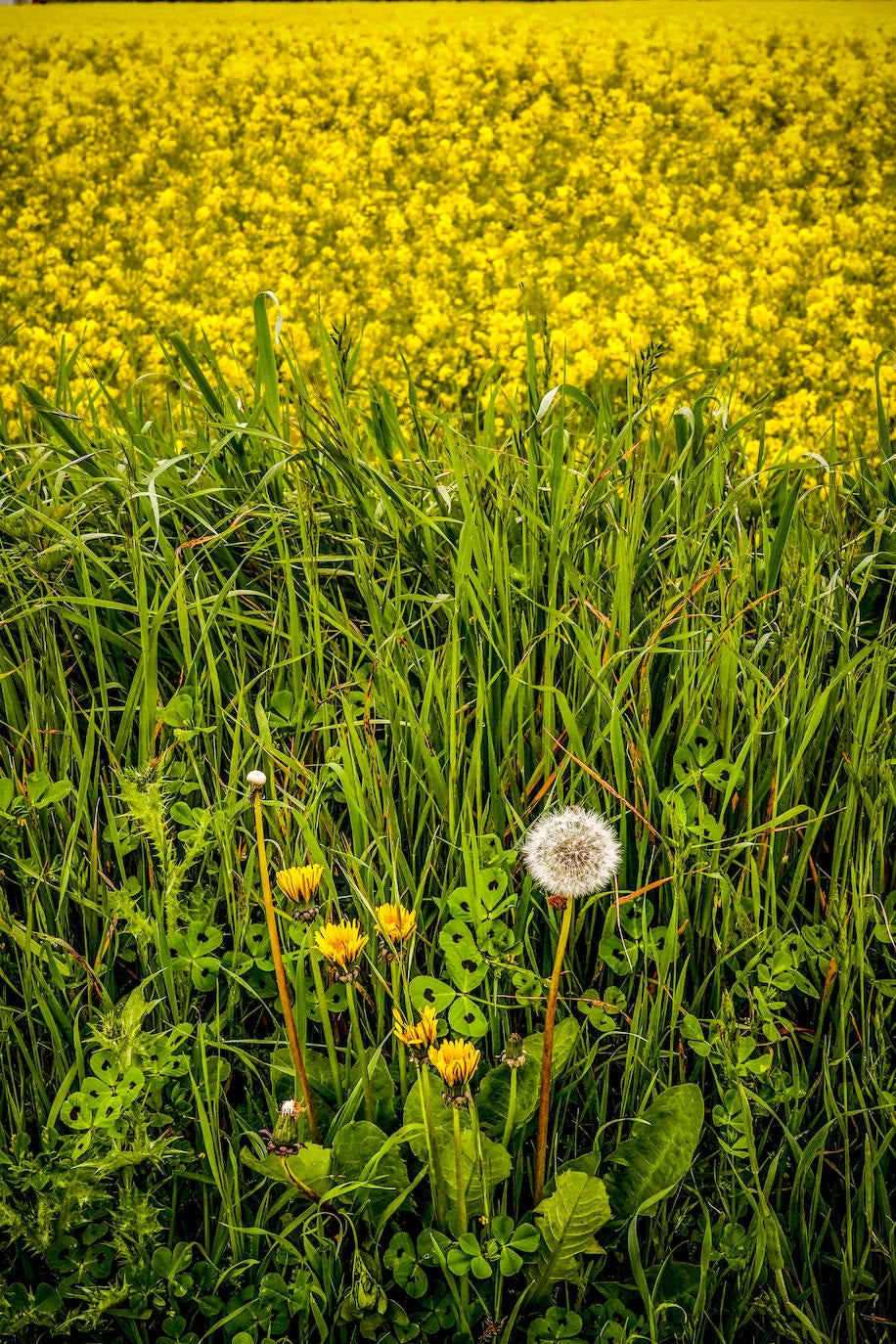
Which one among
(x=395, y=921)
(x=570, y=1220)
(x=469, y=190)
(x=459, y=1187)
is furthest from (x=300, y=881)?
(x=469, y=190)

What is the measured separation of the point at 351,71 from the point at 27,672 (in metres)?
9.79

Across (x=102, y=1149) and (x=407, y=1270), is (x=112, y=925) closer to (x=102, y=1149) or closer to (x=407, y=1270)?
(x=102, y=1149)

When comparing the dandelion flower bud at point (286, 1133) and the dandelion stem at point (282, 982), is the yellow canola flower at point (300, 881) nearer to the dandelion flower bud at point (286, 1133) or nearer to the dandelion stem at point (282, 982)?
the dandelion stem at point (282, 982)

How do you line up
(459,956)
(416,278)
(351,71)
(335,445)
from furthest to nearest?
1. (351,71)
2. (416,278)
3. (335,445)
4. (459,956)

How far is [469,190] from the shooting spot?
25.1 feet

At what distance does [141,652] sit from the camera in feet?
5.04

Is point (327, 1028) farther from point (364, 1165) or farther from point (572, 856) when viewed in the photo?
point (572, 856)

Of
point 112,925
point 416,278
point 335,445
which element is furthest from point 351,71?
point 112,925

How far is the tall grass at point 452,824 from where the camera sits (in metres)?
1.19

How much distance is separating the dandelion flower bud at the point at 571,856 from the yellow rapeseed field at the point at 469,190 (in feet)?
13.3

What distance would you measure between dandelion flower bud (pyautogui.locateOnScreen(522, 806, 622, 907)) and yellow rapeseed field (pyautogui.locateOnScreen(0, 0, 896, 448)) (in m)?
4.06

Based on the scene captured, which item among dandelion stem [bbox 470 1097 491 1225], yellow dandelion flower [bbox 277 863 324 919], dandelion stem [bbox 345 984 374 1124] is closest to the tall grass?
dandelion stem [bbox 345 984 374 1124]

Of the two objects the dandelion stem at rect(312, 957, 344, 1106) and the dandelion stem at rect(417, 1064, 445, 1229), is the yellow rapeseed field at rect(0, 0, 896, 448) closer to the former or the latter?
the dandelion stem at rect(312, 957, 344, 1106)

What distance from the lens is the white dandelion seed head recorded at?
1.11 meters
